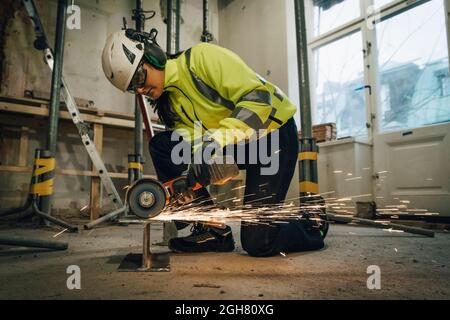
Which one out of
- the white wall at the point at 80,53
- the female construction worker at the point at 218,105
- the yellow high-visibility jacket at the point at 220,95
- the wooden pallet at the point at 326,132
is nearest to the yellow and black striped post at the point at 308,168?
the female construction worker at the point at 218,105

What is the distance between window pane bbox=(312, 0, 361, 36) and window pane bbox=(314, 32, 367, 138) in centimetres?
26

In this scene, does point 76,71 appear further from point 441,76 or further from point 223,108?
point 441,76

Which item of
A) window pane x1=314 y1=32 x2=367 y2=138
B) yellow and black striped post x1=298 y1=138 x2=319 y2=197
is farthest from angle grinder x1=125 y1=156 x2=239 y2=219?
window pane x1=314 y1=32 x2=367 y2=138

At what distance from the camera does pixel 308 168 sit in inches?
92.1

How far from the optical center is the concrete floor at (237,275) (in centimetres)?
100

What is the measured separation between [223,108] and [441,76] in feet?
10.6

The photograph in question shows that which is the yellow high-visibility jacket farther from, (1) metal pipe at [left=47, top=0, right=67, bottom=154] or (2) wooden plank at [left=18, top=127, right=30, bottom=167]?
(2) wooden plank at [left=18, top=127, right=30, bottom=167]

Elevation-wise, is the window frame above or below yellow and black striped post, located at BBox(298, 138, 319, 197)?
above

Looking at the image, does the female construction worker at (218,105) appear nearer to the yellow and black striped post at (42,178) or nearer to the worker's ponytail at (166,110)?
the worker's ponytail at (166,110)

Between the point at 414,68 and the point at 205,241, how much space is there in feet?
11.5

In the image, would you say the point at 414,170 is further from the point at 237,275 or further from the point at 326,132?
the point at 237,275

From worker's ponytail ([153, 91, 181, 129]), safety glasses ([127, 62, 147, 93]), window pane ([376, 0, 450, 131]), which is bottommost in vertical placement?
worker's ponytail ([153, 91, 181, 129])

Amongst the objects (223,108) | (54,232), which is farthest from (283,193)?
(54,232)

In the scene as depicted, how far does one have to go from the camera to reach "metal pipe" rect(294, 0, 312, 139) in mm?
2420
